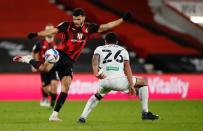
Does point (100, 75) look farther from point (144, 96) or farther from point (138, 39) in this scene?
point (138, 39)

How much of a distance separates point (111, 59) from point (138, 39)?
16720 millimetres

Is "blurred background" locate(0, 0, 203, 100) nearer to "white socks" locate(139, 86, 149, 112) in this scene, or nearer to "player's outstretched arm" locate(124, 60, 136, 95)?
"white socks" locate(139, 86, 149, 112)

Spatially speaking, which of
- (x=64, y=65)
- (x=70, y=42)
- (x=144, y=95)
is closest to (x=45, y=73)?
(x=64, y=65)

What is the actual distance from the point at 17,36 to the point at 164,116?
12.2 m

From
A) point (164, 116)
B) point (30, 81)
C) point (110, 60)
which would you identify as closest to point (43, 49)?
point (30, 81)

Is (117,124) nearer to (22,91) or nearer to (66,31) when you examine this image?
(66,31)

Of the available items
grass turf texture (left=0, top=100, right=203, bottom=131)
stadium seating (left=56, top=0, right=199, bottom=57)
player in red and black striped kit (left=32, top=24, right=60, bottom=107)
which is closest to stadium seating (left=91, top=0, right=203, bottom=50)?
stadium seating (left=56, top=0, right=199, bottom=57)

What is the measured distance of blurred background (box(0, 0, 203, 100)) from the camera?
24781mm

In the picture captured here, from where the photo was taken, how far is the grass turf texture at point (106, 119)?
13.0 m

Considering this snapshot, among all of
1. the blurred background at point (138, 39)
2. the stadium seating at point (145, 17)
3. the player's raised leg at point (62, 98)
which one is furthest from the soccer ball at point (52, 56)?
the stadium seating at point (145, 17)

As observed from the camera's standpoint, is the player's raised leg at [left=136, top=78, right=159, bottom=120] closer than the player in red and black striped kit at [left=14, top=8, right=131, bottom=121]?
Yes

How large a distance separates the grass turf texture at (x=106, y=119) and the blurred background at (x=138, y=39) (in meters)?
A: 4.21

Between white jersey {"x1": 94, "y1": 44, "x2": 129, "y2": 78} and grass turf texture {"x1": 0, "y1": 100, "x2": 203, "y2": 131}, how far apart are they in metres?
1.03

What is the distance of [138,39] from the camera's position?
30.5 m
